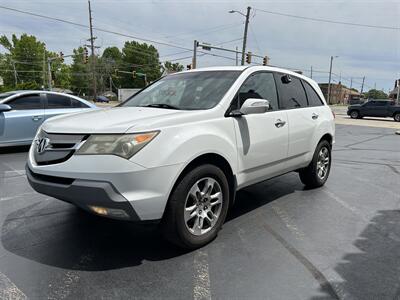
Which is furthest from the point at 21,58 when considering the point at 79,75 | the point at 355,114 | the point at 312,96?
the point at 312,96

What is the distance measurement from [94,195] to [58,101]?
22.8 feet

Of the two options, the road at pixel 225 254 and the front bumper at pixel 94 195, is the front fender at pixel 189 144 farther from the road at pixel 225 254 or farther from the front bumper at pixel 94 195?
the road at pixel 225 254

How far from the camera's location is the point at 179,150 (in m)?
3.12

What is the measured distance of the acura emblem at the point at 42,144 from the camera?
129 inches

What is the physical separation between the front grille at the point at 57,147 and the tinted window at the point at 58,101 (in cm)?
601

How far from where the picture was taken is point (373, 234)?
395cm

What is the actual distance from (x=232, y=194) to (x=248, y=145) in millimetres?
566

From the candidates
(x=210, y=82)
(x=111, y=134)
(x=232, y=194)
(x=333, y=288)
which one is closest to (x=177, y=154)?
(x=111, y=134)

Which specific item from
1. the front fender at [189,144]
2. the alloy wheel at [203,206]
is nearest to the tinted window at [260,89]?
the front fender at [189,144]

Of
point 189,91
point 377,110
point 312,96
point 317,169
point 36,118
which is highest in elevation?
point 189,91

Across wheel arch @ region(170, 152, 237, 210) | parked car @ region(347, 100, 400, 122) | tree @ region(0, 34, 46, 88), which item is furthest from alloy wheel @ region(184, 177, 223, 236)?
tree @ region(0, 34, 46, 88)

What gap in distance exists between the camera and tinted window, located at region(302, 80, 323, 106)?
5.43 meters

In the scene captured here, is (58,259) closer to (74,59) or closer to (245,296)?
Answer: (245,296)

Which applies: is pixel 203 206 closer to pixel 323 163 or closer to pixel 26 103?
pixel 323 163
